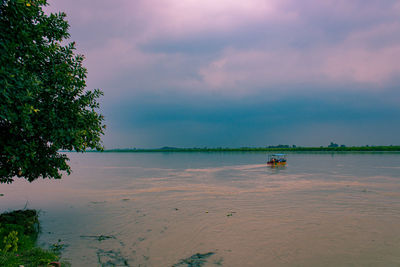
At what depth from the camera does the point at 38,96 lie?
432 inches

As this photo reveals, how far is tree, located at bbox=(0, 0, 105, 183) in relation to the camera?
9.18 meters

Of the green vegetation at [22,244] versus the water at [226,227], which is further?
the water at [226,227]

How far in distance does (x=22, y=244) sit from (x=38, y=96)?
6066 mm

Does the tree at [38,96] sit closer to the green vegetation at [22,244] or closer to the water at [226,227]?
the green vegetation at [22,244]

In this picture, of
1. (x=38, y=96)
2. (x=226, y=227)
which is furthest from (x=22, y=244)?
(x=226, y=227)

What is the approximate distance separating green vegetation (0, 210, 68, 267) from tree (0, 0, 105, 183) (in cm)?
224

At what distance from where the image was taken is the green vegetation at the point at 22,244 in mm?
8086

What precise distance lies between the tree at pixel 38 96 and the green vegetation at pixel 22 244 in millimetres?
2236

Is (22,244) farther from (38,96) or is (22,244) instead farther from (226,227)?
(226,227)

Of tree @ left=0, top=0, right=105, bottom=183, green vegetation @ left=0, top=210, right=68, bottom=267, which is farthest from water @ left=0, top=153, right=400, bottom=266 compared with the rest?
tree @ left=0, top=0, right=105, bottom=183

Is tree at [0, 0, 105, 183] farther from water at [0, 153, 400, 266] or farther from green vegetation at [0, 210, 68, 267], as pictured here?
water at [0, 153, 400, 266]

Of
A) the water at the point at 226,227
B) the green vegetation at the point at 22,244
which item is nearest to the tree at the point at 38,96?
the green vegetation at the point at 22,244

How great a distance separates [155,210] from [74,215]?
5291 millimetres

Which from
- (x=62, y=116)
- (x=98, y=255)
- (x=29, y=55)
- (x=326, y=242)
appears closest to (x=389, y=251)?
(x=326, y=242)
